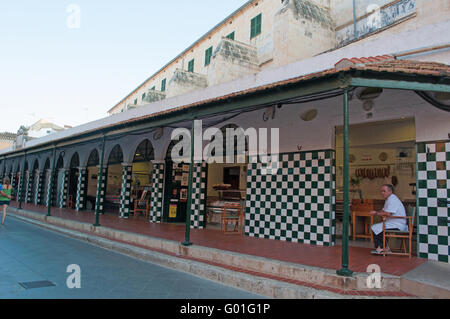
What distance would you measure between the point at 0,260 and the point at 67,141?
825cm

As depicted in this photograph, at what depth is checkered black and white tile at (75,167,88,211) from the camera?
1672 cm

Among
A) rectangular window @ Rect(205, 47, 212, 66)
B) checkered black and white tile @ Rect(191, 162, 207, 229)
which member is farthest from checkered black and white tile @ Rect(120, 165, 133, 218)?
rectangular window @ Rect(205, 47, 212, 66)

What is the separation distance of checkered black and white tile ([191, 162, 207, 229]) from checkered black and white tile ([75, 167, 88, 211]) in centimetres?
847

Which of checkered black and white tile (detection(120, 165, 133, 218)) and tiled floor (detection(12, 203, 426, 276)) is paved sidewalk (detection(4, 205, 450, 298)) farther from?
checkered black and white tile (detection(120, 165, 133, 218))

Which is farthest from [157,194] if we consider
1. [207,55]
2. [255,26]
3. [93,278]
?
[207,55]

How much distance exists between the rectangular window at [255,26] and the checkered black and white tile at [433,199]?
423 inches

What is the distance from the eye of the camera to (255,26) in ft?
50.5

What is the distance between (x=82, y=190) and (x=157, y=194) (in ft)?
21.9

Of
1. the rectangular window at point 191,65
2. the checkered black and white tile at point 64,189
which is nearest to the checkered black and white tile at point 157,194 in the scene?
the checkered black and white tile at point 64,189

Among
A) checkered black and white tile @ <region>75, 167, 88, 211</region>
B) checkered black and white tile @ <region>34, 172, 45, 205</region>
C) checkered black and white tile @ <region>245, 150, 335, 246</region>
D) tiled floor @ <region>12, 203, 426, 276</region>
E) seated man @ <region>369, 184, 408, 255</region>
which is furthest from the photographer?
checkered black and white tile @ <region>34, 172, 45, 205</region>

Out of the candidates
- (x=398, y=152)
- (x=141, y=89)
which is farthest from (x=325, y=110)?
(x=141, y=89)

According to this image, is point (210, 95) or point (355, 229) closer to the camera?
point (355, 229)
